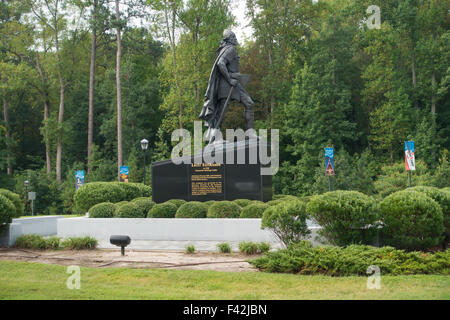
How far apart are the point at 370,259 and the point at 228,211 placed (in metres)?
5.54

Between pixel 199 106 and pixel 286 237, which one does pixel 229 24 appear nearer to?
pixel 199 106

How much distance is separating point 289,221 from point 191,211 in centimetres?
425

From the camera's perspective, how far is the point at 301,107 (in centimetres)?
3084

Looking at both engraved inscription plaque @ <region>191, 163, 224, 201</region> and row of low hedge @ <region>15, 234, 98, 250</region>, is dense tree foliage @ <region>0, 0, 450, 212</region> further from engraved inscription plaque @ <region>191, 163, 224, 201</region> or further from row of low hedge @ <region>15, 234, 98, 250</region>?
row of low hedge @ <region>15, 234, 98, 250</region>

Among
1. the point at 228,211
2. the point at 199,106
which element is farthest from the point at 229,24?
the point at 228,211

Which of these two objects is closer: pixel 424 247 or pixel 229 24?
pixel 424 247

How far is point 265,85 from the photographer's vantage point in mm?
33188

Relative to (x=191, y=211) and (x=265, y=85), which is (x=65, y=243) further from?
(x=265, y=85)

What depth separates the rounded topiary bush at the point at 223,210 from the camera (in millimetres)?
12484

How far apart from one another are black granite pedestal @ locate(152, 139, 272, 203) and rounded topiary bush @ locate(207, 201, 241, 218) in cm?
204

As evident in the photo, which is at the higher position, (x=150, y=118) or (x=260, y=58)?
(x=260, y=58)

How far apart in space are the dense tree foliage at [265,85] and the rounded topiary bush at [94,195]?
13.7 meters

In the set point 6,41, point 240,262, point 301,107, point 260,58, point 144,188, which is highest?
point 6,41
